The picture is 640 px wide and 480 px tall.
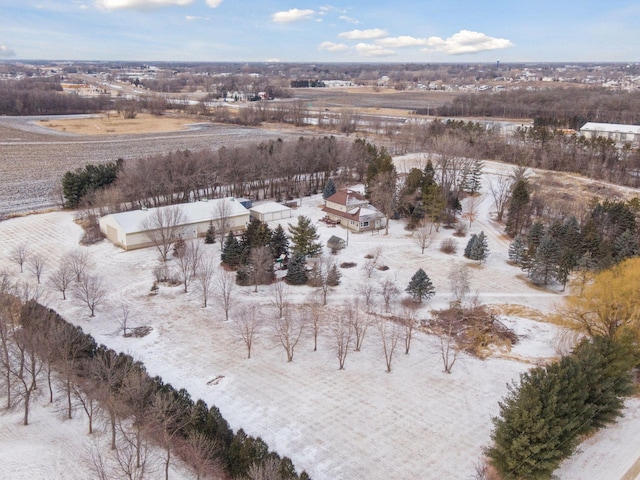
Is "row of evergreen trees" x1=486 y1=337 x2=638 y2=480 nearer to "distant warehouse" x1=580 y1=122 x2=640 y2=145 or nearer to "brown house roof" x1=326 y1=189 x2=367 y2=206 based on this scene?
"brown house roof" x1=326 y1=189 x2=367 y2=206

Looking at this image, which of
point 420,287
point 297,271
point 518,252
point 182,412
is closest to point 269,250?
point 297,271

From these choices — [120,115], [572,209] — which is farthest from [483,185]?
[120,115]

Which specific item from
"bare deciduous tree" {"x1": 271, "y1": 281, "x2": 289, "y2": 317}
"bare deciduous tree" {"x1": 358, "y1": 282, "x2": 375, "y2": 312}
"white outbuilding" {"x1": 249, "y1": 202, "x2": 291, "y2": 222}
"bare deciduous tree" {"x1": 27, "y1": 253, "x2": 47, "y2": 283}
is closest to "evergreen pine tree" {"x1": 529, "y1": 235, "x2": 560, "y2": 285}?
"bare deciduous tree" {"x1": 358, "y1": 282, "x2": 375, "y2": 312}

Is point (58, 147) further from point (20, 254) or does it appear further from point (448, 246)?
point (448, 246)

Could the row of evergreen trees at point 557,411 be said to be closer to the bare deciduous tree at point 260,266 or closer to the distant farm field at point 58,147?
the bare deciduous tree at point 260,266

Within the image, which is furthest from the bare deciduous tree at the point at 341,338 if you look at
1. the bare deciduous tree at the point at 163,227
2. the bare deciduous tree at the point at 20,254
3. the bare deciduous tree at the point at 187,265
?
the bare deciduous tree at the point at 20,254

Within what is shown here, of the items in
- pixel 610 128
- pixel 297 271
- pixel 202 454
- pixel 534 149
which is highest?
pixel 610 128
